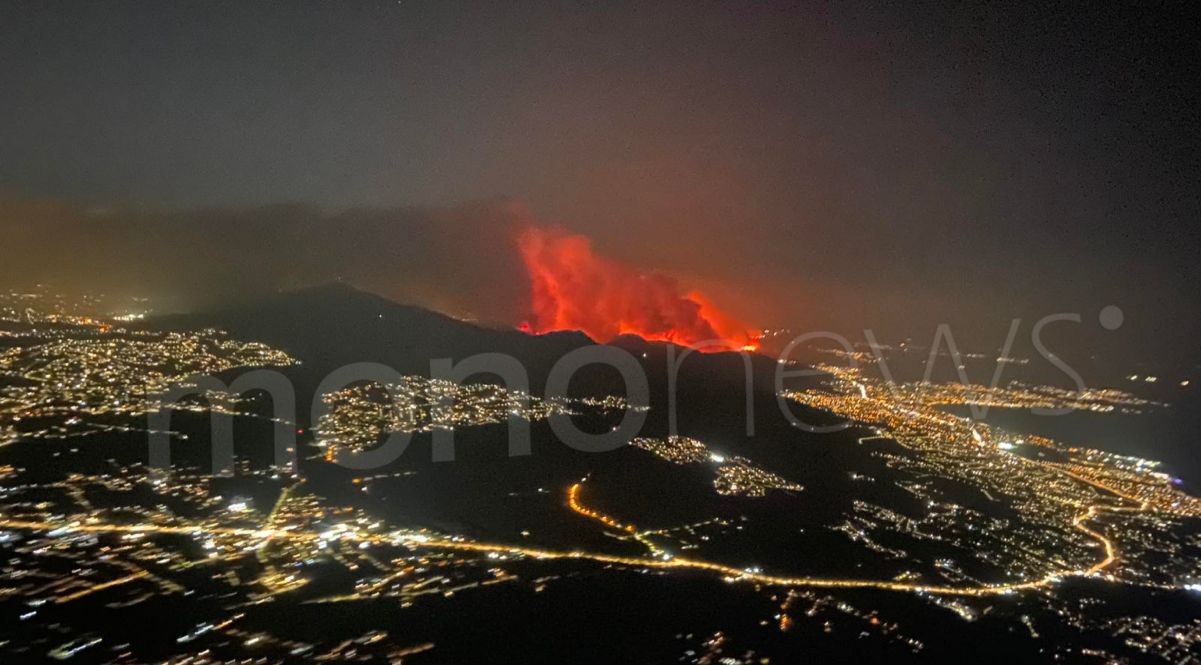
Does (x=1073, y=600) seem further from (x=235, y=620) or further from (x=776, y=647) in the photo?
(x=235, y=620)

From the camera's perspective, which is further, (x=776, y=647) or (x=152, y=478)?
(x=152, y=478)

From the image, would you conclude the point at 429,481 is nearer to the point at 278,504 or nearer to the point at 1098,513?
the point at 278,504

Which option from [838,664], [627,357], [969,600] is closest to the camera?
[838,664]

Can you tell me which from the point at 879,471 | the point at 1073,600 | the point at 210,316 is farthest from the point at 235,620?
the point at 210,316

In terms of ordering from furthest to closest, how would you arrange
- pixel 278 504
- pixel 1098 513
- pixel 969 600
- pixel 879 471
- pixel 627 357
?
pixel 627 357
pixel 879 471
pixel 1098 513
pixel 278 504
pixel 969 600

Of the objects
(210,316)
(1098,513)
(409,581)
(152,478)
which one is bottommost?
(1098,513)

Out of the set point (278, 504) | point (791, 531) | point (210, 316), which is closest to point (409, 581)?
point (278, 504)

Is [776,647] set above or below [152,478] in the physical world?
below

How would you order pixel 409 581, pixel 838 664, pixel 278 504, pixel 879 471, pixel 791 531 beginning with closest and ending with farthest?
pixel 838 664
pixel 409 581
pixel 278 504
pixel 791 531
pixel 879 471

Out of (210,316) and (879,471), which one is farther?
(210,316)
